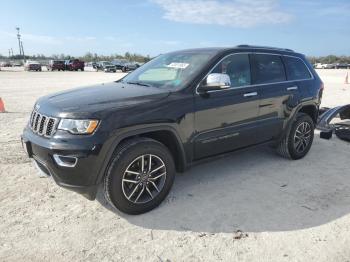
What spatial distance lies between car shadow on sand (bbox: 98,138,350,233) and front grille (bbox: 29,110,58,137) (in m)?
1.10

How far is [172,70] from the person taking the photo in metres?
4.66

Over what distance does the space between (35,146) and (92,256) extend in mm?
1323

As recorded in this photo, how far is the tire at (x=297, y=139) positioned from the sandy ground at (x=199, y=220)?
421 mm

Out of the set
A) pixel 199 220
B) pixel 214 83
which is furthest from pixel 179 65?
pixel 199 220

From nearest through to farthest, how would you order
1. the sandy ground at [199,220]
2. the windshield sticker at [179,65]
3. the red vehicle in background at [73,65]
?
the sandy ground at [199,220] → the windshield sticker at [179,65] → the red vehicle in background at [73,65]

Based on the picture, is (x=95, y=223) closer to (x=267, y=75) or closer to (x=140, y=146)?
(x=140, y=146)

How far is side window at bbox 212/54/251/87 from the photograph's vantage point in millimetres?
4625

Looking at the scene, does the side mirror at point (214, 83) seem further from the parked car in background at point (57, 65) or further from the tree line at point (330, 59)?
the tree line at point (330, 59)

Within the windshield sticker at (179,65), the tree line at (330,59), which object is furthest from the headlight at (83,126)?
the tree line at (330,59)

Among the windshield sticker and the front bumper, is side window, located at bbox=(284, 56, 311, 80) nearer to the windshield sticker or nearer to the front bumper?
the windshield sticker

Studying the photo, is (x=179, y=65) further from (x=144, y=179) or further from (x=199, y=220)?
(x=199, y=220)

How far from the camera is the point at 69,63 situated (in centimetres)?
4788

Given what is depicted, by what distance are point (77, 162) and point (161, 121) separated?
1007 mm

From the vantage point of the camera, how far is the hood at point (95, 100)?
3502 mm
